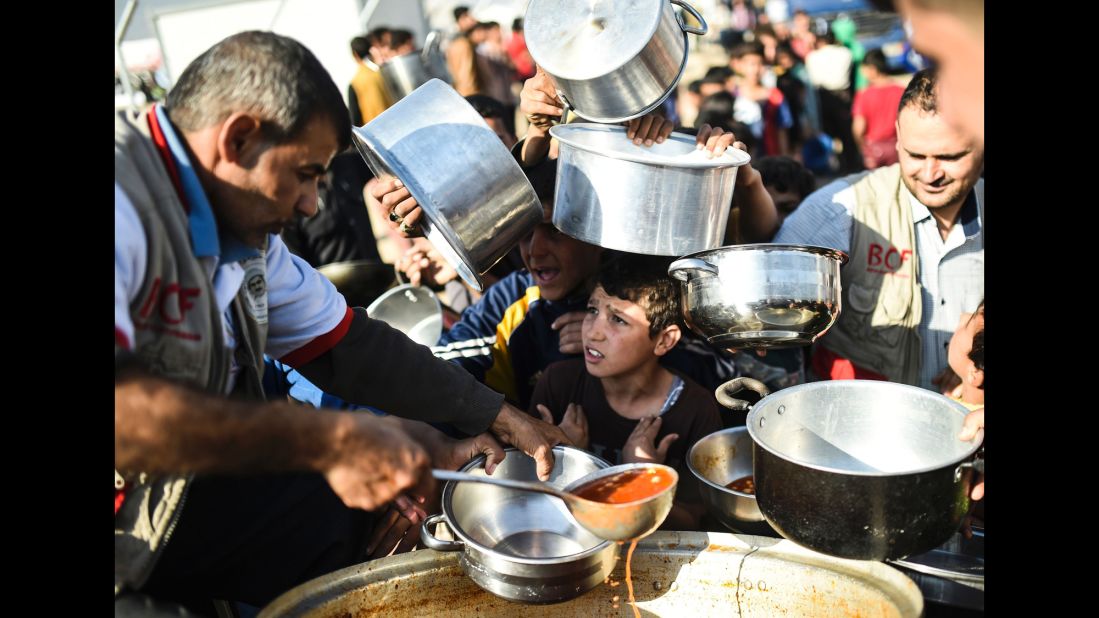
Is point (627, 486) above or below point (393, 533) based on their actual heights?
above

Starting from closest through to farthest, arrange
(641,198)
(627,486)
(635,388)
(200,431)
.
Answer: (200,431) → (627,486) → (641,198) → (635,388)

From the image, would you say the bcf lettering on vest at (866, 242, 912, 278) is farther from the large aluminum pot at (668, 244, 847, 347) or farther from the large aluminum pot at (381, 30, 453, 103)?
the large aluminum pot at (381, 30, 453, 103)

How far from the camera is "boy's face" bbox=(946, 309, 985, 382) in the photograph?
282cm

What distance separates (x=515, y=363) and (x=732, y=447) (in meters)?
0.92

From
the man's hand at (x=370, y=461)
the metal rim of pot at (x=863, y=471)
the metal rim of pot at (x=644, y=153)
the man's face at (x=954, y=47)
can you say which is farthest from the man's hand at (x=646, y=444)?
the man's face at (x=954, y=47)

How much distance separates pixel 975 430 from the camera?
2.15 metres

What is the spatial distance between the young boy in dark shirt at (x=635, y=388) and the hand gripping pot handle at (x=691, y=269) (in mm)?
586

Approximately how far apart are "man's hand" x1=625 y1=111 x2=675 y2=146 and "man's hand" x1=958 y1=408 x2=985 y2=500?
1235mm

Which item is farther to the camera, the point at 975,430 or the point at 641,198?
the point at 641,198

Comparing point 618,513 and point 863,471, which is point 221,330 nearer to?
point 618,513

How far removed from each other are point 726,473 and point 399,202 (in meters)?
1.44

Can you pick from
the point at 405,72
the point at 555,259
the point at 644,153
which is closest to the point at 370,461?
the point at 644,153
